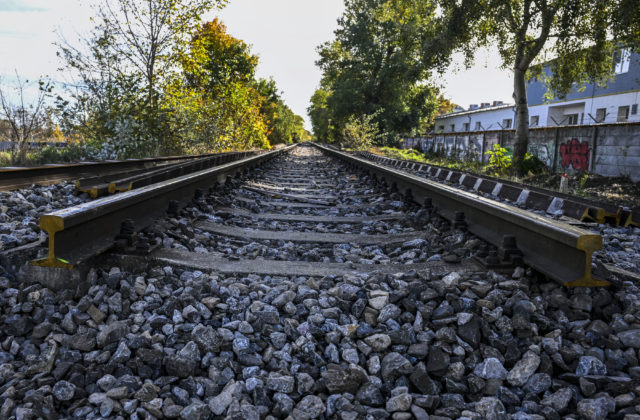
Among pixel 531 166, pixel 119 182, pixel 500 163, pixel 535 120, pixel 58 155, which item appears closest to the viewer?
pixel 119 182

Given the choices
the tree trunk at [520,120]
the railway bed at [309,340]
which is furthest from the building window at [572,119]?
the railway bed at [309,340]

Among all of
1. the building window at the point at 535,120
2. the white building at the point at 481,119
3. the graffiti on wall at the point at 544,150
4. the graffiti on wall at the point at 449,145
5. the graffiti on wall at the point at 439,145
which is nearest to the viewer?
the graffiti on wall at the point at 544,150

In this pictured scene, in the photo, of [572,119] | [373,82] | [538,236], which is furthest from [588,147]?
[373,82]

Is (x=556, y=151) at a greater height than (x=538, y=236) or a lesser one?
greater

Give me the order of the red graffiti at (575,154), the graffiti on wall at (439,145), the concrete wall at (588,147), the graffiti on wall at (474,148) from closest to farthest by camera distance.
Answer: the concrete wall at (588,147) → the red graffiti at (575,154) → the graffiti on wall at (474,148) → the graffiti on wall at (439,145)

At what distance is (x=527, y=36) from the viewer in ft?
43.4

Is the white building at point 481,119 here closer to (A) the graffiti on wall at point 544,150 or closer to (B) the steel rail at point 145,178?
(A) the graffiti on wall at point 544,150

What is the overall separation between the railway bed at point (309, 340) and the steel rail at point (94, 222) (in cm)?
4

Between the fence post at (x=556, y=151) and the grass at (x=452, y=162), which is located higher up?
the fence post at (x=556, y=151)

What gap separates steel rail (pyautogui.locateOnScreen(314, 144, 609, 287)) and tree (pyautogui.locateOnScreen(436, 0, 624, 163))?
10.2 metres

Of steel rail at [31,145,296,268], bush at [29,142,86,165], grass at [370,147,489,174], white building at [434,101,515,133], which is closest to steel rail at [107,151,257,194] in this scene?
steel rail at [31,145,296,268]

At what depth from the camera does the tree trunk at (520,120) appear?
42.1 feet

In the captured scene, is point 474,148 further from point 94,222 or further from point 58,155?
point 94,222

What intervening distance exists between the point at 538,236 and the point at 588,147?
36.0 feet
